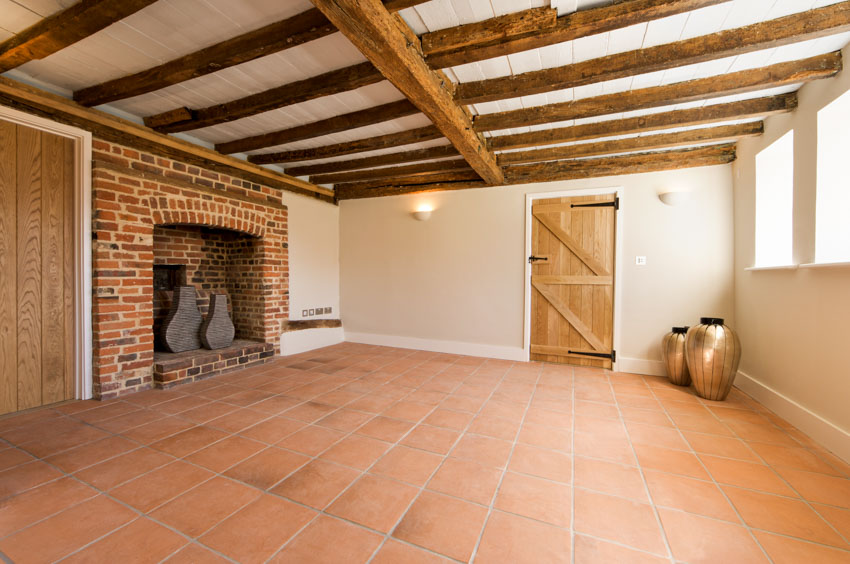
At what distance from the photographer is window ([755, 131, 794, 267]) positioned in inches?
108

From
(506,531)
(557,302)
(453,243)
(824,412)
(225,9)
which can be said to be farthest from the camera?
(453,243)

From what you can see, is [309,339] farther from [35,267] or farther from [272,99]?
[272,99]

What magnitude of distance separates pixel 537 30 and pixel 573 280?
9.14ft

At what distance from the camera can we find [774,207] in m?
2.80

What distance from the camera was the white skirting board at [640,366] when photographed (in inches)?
139

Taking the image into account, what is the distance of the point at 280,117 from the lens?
9.52ft

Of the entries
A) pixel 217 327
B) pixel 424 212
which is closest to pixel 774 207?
pixel 424 212

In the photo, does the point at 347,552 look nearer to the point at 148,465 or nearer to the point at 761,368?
the point at 148,465

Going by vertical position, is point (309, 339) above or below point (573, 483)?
above

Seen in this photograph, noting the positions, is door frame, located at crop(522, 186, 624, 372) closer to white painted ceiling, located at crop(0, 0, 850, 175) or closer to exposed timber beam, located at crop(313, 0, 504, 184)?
white painted ceiling, located at crop(0, 0, 850, 175)

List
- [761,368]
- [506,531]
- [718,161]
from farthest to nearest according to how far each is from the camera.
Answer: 1. [718,161]
2. [761,368]
3. [506,531]

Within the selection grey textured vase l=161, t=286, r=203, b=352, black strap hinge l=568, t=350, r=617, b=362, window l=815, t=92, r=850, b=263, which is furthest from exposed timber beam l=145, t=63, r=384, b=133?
black strap hinge l=568, t=350, r=617, b=362

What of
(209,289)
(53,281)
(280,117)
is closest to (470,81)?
(280,117)

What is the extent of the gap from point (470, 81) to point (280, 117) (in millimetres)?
1684
